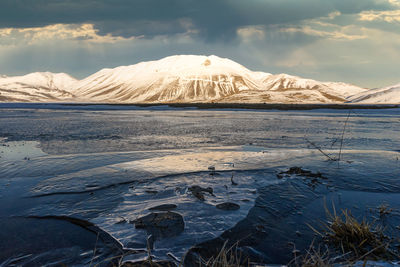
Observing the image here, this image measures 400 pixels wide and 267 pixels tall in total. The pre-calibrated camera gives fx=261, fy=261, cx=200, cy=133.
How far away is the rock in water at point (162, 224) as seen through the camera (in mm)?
3898

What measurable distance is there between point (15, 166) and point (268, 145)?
9459mm

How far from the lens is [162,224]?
4145 millimetres

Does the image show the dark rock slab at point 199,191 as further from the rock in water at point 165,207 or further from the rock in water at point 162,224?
the rock in water at point 162,224

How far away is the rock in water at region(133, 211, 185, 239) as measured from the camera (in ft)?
12.8

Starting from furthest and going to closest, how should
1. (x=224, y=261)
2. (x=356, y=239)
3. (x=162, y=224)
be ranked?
(x=162, y=224) < (x=356, y=239) < (x=224, y=261)

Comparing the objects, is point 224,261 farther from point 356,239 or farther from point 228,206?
point 228,206

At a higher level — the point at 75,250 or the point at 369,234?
the point at 369,234

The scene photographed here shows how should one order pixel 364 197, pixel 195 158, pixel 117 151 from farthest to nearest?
pixel 117 151, pixel 195 158, pixel 364 197

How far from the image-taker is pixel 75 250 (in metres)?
3.47

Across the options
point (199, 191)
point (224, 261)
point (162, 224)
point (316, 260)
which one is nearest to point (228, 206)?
point (199, 191)

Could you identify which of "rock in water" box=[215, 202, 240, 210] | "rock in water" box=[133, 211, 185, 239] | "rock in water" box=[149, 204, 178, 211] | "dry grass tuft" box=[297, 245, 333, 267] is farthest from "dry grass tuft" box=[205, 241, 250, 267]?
"rock in water" box=[149, 204, 178, 211]

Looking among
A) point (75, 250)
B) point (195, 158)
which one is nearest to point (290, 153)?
point (195, 158)

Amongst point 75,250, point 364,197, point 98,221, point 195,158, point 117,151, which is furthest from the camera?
point 117,151

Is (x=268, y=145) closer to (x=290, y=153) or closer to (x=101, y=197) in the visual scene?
(x=290, y=153)
